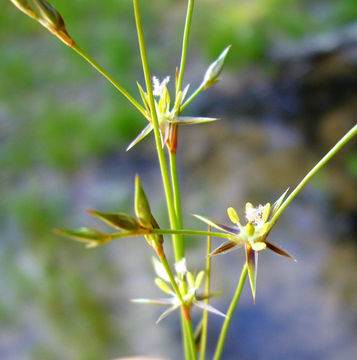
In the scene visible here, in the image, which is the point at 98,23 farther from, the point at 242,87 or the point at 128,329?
the point at 128,329

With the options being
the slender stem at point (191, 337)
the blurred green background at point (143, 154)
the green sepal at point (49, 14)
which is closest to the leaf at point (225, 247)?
the slender stem at point (191, 337)

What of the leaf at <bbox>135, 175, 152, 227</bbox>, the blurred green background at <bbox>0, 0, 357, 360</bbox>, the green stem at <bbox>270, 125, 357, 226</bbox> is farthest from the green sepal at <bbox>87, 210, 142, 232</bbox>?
the blurred green background at <bbox>0, 0, 357, 360</bbox>

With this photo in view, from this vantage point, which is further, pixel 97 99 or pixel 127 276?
pixel 97 99

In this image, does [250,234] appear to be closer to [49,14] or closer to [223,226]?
[223,226]

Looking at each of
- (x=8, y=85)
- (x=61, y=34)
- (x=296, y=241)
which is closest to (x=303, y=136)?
(x=296, y=241)

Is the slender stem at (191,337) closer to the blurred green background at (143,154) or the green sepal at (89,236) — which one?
the green sepal at (89,236)

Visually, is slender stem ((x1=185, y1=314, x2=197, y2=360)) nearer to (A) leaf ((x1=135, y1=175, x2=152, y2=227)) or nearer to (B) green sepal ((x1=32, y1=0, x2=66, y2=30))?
(A) leaf ((x1=135, y1=175, x2=152, y2=227))

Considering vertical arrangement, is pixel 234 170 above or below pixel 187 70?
below
